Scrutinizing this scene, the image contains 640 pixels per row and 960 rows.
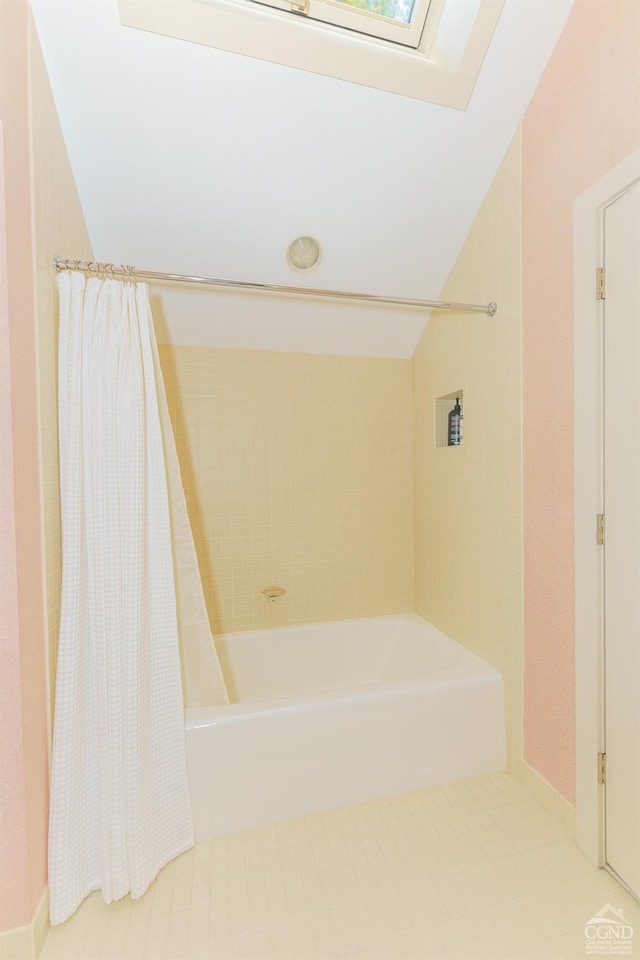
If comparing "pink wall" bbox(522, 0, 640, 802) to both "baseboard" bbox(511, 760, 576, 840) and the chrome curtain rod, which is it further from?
the chrome curtain rod

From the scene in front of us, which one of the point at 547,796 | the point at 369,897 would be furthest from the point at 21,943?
the point at 547,796

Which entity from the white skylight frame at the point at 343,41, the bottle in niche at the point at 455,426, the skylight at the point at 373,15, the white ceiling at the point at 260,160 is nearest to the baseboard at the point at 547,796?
the bottle in niche at the point at 455,426

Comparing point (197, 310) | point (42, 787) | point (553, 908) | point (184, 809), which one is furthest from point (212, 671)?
point (197, 310)

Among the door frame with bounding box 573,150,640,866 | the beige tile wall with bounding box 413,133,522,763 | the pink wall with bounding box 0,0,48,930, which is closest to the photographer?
the pink wall with bounding box 0,0,48,930

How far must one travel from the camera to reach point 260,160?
65.6 inches

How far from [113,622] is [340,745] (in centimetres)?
87

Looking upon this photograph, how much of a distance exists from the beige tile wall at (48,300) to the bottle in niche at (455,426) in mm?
1666

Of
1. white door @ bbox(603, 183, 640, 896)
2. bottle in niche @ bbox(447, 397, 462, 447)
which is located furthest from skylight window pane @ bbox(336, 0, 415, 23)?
bottle in niche @ bbox(447, 397, 462, 447)

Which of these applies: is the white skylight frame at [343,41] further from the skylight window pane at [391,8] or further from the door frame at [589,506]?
the door frame at [589,506]

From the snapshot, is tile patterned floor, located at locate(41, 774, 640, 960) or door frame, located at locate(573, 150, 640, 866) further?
door frame, located at locate(573, 150, 640, 866)

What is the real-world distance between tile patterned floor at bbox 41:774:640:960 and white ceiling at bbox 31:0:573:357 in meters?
1.93

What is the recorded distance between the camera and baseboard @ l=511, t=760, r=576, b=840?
1.44 metres

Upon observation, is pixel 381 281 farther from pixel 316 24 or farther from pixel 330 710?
pixel 330 710

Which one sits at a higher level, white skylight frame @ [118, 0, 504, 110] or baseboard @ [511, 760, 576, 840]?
white skylight frame @ [118, 0, 504, 110]
